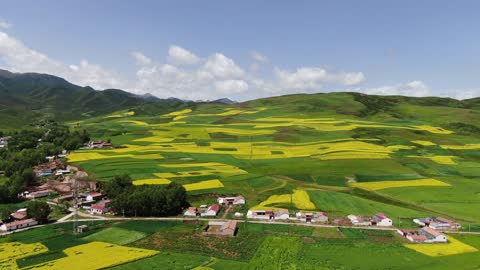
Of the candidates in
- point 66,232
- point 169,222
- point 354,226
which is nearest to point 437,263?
Result: point 354,226

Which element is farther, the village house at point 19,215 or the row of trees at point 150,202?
the row of trees at point 150,202

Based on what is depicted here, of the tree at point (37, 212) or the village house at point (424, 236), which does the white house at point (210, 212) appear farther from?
the village house at point (424, 236)

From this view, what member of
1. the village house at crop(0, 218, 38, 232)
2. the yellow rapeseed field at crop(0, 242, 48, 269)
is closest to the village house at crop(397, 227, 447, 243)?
the yellow rapeseed field at crop(0, 242, 48, 269)

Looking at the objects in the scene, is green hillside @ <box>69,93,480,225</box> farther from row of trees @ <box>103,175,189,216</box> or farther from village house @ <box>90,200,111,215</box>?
village house @ <box>90,200,111,215</box>

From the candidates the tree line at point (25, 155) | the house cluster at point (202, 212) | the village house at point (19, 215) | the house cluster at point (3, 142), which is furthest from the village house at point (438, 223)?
the house cluster at point (3, 142)

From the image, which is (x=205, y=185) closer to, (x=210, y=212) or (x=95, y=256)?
(x=210, y=212)

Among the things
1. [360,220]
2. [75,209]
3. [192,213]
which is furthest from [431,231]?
[75,209]
